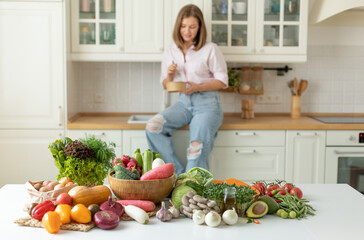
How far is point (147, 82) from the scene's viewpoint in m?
4.08

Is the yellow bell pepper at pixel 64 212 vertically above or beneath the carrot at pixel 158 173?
beneath

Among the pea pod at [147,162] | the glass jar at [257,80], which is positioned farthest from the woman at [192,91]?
the pea pod at [147,162]

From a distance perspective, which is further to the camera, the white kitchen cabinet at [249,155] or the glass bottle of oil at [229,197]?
the white kitchen cabinet at [249,155]

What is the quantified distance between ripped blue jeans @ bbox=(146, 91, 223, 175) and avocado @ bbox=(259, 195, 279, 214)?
1.64 meters

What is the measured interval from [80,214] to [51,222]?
0.34ft

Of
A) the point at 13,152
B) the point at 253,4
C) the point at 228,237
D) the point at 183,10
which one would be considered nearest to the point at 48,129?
the point at 13,152

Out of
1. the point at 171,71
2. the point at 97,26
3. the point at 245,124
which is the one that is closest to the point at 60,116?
the point at 97,26

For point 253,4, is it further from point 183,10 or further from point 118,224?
point 118,224

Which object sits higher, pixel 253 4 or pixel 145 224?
pixel 253 4

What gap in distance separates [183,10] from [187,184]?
2044 millimetres

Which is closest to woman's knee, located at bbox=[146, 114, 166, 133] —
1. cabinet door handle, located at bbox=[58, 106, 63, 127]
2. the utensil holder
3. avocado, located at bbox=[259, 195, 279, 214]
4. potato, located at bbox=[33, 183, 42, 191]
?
cabinet door handle, located at bbox=[58, 106, 63, 127]

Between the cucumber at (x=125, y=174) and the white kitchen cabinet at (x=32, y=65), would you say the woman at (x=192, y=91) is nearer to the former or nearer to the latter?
the white kitchen cabinet at (x=32, y=65)

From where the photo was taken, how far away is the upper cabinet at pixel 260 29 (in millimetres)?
3699

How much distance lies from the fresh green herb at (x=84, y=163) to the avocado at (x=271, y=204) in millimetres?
700
